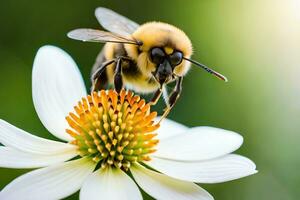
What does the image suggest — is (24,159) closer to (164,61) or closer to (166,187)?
(166,187)

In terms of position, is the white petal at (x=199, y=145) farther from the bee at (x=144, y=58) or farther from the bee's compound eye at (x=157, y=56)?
the bee's compound eye at (x=157, y=56)

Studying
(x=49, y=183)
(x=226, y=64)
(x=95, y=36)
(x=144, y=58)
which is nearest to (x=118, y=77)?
(x=144, y=58)

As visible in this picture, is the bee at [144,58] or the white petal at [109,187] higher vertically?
the bee at [144,58]

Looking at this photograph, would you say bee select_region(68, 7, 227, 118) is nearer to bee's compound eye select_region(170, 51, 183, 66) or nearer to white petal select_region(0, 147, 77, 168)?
bee's compound eye select_region(170, 51, 183, 66)

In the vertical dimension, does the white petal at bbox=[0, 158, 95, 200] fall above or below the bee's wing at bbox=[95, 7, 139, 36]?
below

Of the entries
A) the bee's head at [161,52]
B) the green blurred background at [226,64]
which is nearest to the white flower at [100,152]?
the bee's head at [161,52]

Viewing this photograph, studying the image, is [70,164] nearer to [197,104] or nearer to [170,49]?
[170,49]

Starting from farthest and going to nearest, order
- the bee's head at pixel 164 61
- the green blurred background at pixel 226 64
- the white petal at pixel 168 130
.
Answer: the green blurred background at pixel 226 64
the white petal at pixel 168 130
the bee's head at pixel 164 61

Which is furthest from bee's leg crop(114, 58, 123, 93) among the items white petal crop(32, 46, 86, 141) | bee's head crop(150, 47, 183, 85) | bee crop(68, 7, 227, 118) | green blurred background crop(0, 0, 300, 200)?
green blurred background crop(0, 0, 300, 200)
